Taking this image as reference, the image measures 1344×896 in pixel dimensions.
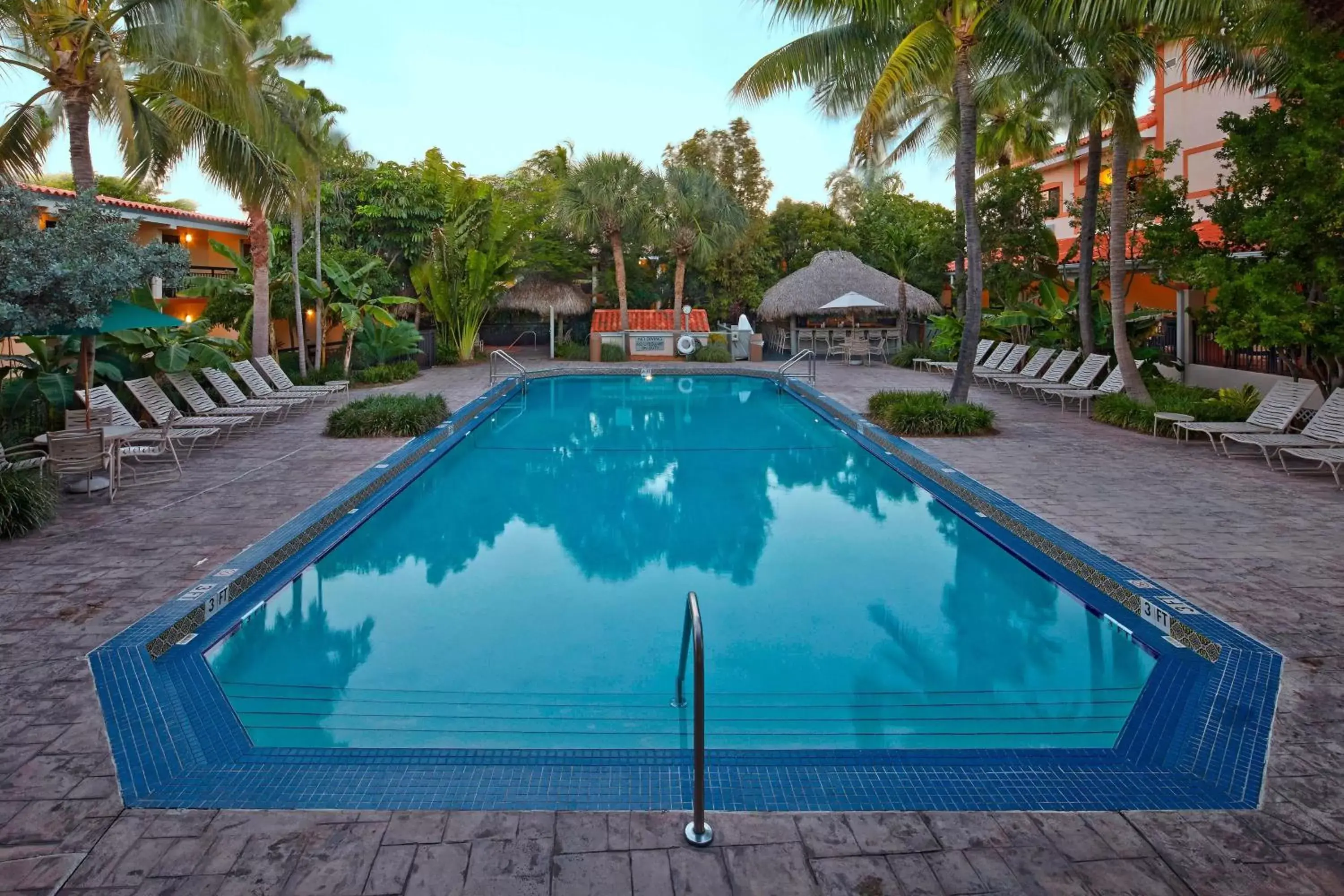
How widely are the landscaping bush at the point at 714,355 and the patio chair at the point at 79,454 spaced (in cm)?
1797

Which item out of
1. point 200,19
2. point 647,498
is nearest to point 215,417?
point 200,19

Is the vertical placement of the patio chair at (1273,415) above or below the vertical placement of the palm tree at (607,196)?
below

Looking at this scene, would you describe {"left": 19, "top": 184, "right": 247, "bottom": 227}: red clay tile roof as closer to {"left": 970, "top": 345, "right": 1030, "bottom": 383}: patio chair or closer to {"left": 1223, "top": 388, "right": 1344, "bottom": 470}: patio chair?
{"left": 970, "top": 345, "right": 1030, "bottom": 383}: patio chair

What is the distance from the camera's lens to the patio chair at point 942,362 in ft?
65.8

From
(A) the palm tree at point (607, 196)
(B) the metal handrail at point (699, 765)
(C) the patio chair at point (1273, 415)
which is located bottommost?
(B) the metal handrail at point (699, 765)

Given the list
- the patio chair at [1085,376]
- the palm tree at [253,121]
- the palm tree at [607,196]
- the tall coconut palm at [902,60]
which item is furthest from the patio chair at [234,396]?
the palm tree at [607,196]

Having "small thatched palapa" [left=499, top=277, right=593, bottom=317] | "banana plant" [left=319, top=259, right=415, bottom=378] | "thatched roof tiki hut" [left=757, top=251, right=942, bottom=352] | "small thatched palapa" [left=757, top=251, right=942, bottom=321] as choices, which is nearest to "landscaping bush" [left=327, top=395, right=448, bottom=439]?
"banana plant" [left=319, top=259, right=415, bottom=378]

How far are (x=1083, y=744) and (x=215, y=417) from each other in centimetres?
1068

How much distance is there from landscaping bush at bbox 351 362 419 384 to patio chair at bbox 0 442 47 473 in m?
10.3

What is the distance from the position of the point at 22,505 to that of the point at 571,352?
19.9 metres

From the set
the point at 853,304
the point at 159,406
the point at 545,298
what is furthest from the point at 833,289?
the point at 159,406

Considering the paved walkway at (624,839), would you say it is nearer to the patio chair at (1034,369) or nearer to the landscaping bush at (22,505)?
the landscaping bush at (22,505)

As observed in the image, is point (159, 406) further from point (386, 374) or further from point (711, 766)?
point (711, 766)

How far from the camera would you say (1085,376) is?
603 inches
